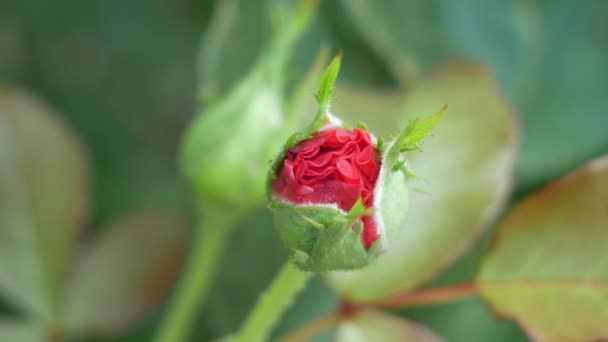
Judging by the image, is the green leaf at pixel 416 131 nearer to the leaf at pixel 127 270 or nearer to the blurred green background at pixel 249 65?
the blurred green background at pixel 249 65

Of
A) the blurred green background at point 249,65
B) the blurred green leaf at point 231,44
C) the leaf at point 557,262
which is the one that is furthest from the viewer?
the blurred green background at point 249,65

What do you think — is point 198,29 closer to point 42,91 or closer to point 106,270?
point 42,91

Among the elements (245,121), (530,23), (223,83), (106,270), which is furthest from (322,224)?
(530,23)

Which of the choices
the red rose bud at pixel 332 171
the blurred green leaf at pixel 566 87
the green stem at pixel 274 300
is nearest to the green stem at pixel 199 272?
the green stem at pixel 274 300

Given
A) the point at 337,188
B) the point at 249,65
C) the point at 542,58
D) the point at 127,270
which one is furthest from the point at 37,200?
the point at 542,58

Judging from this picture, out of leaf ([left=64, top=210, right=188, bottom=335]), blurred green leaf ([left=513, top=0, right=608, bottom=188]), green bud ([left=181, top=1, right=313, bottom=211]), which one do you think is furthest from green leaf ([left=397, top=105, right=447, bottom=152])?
blurred green leaf ([left=513, top=0, right=608, bottom=188])

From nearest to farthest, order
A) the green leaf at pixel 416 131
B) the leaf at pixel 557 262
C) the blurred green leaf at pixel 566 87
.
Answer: the green leaf at pixel 416 131 < the leaf at pixel 557 262 < the blurred green leaf at pixel 566 87

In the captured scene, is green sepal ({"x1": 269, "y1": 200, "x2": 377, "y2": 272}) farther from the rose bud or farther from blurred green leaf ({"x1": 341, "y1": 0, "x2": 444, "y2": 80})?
blurred green leaf ({"x1": 341, "y1": 0, "x2": 444, "y2": 80})

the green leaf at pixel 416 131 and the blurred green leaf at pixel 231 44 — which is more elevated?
the green leaf at pixel 416 131
